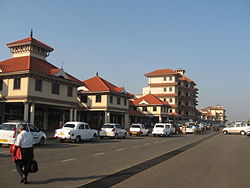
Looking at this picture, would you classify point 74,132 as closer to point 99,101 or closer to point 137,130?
point 137,130

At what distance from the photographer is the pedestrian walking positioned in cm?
810

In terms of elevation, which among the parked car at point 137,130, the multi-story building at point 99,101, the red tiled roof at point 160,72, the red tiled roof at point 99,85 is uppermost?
the red tiled roof at point 160,72

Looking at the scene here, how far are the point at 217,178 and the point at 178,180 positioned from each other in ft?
4.80

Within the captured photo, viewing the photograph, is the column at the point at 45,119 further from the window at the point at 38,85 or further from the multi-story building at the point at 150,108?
the multi-story building at the point at 150,108

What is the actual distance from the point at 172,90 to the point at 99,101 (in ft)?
144

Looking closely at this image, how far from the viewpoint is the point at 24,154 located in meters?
8.23

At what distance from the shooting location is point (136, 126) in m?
36.0

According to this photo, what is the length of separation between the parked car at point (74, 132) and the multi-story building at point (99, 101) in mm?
17097

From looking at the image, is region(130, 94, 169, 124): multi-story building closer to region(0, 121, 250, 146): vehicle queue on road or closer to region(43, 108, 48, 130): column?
region(0, 121, 250, 146): vehicle queue on road

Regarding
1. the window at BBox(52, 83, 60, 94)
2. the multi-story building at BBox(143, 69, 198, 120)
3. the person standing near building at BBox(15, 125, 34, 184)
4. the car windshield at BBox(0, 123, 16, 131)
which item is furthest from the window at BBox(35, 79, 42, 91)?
the multi-story building at BBox(143, 69, 198, 120)

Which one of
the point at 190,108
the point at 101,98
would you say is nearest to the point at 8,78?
the point at 101,98

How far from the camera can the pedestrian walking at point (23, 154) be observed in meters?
8.10

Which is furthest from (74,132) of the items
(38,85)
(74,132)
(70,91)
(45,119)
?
(45,119)

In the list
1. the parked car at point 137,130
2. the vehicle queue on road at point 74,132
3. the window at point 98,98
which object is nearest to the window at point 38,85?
the vehicle queue on road at point 74,132
